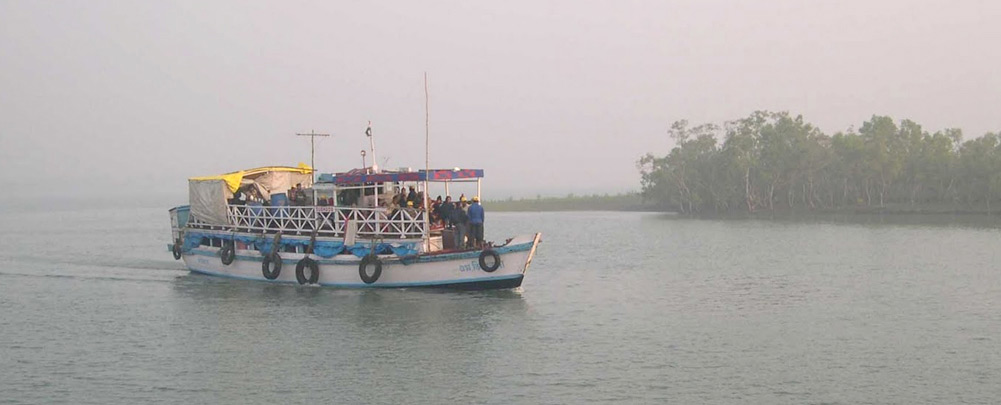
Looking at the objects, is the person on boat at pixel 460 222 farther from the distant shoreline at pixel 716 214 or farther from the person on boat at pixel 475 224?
the distant shoreline at pixel 716 214

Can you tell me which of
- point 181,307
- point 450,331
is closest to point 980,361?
point 450,331

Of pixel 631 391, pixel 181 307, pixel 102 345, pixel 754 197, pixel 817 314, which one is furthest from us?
pixel 754 197

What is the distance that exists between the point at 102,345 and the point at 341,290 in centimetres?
906

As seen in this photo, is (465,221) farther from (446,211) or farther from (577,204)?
(577,204)

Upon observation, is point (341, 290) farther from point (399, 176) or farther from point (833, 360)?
point (833, 360)

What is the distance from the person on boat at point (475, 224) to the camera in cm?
2986

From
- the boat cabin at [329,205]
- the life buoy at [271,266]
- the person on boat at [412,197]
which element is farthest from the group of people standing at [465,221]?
the life buoy at [271,266]

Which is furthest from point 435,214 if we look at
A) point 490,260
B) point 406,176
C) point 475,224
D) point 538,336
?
point 538,336

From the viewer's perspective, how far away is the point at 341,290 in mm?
31891

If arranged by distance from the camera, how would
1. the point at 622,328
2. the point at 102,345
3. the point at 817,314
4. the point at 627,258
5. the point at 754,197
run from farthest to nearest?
the point at 754,197 → the point at 627,258 → the point at 817,314 → the point at 622,328 → the point at 102,345

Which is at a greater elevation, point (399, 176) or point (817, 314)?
point (399, 176)

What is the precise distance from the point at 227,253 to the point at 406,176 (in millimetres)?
7988

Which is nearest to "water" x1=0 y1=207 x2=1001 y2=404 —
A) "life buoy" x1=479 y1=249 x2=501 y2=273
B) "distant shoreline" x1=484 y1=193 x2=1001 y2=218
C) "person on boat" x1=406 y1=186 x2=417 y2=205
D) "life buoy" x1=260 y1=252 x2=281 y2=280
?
"life buoy" x1=260 y1=252 x2=281 y2=280

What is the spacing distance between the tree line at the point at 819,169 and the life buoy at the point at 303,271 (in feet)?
209
